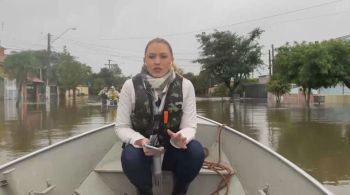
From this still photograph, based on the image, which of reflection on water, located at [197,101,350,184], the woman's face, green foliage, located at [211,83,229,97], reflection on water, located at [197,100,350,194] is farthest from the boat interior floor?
green foliage, located at [211,83,229,97]

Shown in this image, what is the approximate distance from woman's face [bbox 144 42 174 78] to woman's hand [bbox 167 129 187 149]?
0.46 metres

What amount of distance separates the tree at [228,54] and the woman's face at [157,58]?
4199 centimetres


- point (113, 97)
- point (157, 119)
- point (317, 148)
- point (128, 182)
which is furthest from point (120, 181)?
point (113, 97)

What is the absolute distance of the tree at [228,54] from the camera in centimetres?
4512

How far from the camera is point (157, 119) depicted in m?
3.08

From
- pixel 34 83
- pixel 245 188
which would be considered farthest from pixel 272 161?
pixel 34 83

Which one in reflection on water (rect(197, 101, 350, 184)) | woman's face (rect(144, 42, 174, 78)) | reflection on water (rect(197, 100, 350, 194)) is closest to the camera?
woman's face (rect(144, 42, 174, 78))

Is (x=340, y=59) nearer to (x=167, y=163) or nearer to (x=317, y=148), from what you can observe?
(x=317, y=148)

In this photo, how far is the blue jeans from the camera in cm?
302

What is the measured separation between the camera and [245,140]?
13.5 feet

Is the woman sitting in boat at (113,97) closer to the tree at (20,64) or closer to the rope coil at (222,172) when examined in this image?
the tree at (20,64)

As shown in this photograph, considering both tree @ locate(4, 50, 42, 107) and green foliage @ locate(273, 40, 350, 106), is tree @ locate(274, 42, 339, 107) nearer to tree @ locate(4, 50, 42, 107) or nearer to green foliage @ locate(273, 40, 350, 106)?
green foliage @ locate(273, 40, 350, 106)

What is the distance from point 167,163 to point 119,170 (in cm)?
77

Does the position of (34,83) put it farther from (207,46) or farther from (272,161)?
(272,161)
